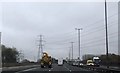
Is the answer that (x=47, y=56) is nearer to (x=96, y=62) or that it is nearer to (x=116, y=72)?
(x=96, y=62)

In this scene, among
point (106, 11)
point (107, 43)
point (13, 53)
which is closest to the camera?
point (107, 43)

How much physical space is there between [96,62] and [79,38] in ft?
59.0

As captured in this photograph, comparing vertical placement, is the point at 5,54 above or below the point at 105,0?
below

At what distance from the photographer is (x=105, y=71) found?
41.3 meters

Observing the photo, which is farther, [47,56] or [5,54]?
[5,54]

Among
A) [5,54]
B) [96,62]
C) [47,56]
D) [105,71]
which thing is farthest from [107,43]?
[5,54]

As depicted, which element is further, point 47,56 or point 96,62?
point 96,62

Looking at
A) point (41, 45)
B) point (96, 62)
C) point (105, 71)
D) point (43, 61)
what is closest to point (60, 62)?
point (41, 45)

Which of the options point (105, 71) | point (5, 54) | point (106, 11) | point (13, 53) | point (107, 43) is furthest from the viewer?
point (13, 53)

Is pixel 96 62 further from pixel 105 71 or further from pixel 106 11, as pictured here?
pixel 105 71

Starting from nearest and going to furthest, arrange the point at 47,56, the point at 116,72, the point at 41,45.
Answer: the point at 116,72, the point at 47,56, the point at 41,45

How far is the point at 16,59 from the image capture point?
127750mm

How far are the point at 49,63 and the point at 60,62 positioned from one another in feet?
133

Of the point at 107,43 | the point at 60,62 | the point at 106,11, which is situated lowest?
the point at 60,62
